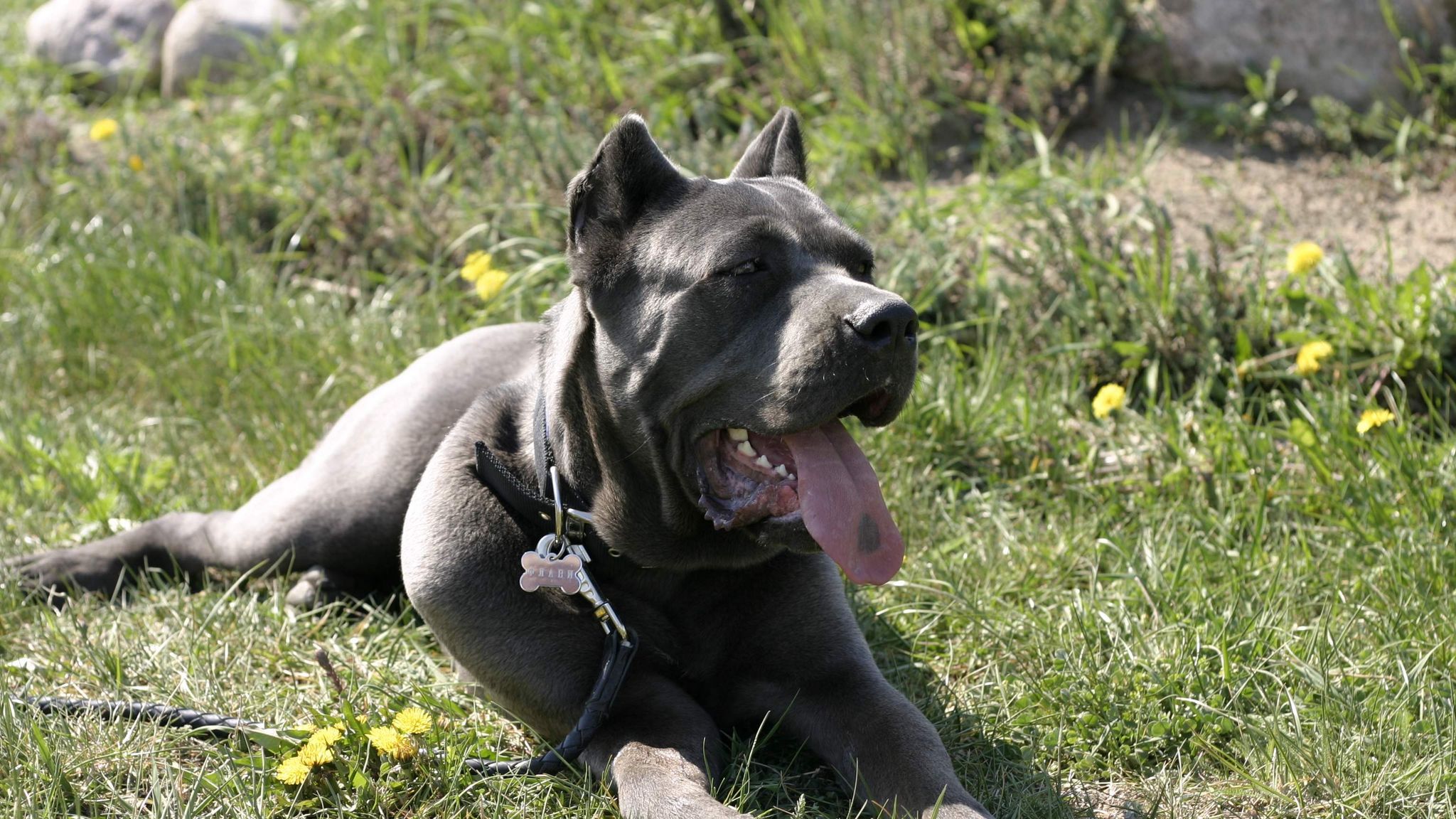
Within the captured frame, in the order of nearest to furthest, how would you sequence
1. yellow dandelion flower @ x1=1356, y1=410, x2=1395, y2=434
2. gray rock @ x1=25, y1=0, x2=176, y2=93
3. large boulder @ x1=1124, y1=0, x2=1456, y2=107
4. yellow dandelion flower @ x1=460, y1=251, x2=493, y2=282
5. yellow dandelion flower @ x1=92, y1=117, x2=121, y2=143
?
yellow dandelion flower @ x1=1356, y1=410, x2=1395, y2=434
yellow dandelion flower @ x1=460, y1=251, x2=493, y2=282
large boulder @ x1=1124, y1=0, x2=1456, y2=107
yellow dandelion flower @ x1=92, y1=117, x2=121, y2=143
gray rock @ x1=25, y1=0, x2=176, y2=93

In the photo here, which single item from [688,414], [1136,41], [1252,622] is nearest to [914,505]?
[1252,622]

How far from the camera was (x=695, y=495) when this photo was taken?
124 inches

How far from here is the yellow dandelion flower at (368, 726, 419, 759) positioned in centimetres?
295

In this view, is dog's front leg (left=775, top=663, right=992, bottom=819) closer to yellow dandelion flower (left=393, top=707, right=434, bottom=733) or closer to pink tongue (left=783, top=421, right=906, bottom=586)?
pink tongue (left=783, top=421, right=906, bottom=586)

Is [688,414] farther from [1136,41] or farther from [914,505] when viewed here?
[1136,41]

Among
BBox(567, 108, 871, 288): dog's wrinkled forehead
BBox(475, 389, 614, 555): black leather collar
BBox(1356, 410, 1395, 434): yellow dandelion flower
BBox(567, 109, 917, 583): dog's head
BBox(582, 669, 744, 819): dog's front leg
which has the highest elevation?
BBox(567, 108, 871, 288): dog's wrinkled forehead

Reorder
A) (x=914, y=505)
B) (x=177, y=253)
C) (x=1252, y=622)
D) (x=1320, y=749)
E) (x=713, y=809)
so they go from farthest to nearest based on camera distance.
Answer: (x=177, y=253)
(x=914, y=505)
(x=1252, y=622)
(x=1320, y=749)
(x=713, y=809)

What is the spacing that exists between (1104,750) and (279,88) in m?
5.78

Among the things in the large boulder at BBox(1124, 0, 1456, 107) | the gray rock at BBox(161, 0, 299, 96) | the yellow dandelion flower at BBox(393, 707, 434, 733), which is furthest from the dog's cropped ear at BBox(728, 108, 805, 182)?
the gray rock at BBox(161, 0, 299, 96)

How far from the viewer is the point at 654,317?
3109mm

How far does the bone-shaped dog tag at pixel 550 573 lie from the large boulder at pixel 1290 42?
168 inches

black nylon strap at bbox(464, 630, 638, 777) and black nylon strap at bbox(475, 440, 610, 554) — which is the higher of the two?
black nylon strap at bbox(475, 440, 610, 554)

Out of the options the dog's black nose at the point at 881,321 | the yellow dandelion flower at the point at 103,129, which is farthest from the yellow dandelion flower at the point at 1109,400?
the yellow dandelion flower at the point at 103,129

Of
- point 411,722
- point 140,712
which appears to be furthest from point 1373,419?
point 140,712
